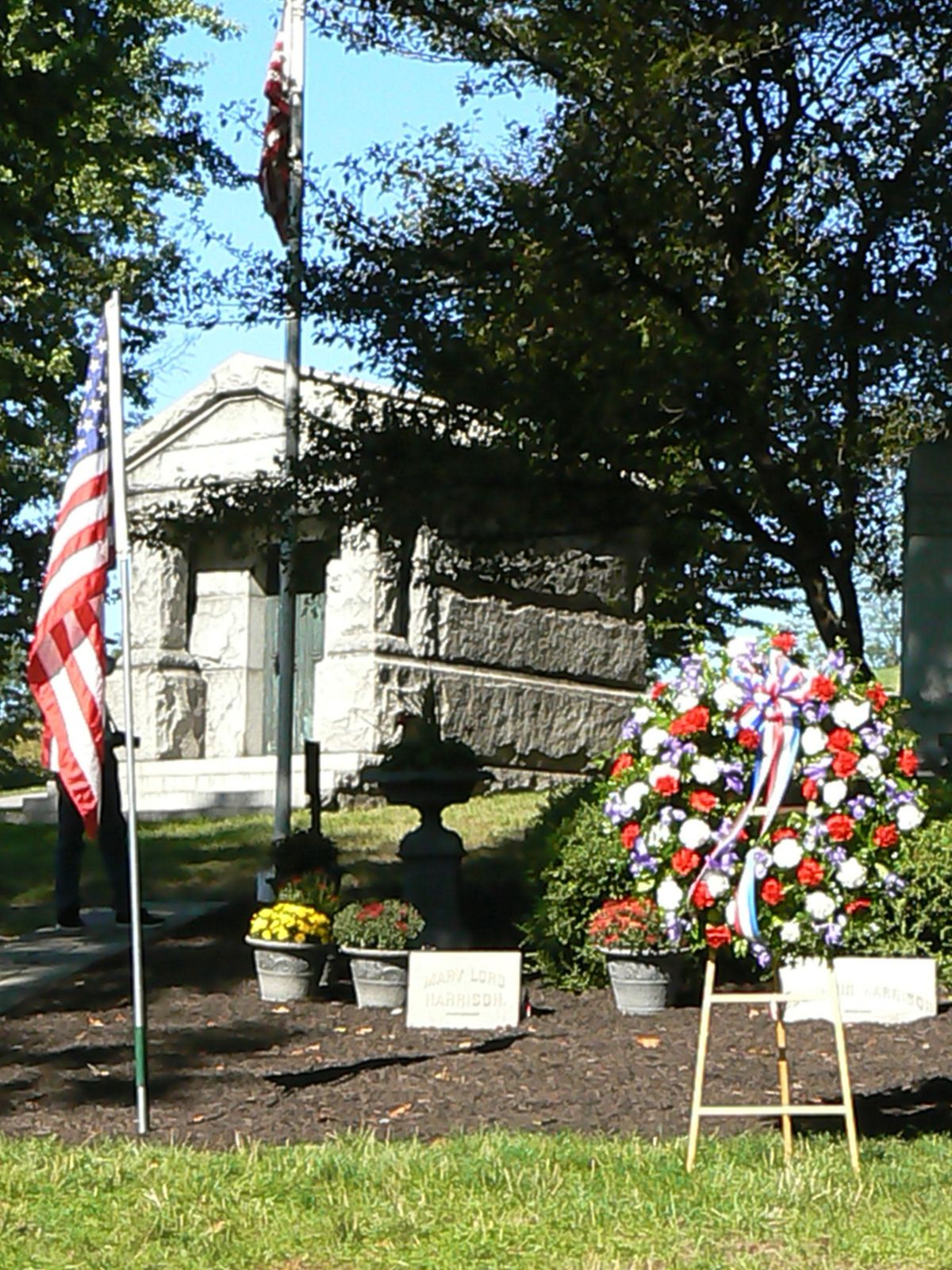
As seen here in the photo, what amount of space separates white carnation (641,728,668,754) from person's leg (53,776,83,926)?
7130 mm

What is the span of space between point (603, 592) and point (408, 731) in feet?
31.1

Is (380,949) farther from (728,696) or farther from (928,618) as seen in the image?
(928,618)

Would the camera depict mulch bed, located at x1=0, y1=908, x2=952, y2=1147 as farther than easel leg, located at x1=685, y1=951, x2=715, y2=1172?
Yes

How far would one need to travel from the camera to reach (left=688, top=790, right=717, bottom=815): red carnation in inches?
254

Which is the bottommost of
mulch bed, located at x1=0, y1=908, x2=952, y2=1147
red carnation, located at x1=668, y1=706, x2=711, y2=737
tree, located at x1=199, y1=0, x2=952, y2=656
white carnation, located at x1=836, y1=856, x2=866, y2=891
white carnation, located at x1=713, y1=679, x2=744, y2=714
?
mulch bed, located at x1=0, y1=908, x2=952, y2=1147

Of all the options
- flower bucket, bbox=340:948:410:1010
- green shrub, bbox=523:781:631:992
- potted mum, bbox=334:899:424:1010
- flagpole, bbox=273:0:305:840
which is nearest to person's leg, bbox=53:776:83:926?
flagpole, bbox=273:0:305:840

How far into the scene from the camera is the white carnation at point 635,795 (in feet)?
21.6

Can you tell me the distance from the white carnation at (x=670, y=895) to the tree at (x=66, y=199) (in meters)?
7.69

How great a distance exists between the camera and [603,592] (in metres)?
21.9

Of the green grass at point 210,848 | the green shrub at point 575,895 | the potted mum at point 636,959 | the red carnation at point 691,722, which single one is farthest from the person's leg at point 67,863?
the red carnation at point 691,722

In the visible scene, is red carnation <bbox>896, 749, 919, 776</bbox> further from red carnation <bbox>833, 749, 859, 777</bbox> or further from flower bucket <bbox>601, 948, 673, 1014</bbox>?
flower bucket <bbox>601, 948, 673, 1014</bbox>

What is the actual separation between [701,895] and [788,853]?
1.15 feet

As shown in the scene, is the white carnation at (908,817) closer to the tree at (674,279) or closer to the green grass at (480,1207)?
the green grass at (480,1207)

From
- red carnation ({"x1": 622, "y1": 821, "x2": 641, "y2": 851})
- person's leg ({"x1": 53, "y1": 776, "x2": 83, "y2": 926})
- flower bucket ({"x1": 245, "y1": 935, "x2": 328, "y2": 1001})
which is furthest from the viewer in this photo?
person's leg ({"x1": 53, "y1": 776, "x2": 83, "y2": 926})
